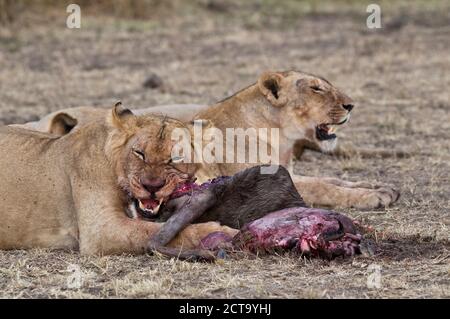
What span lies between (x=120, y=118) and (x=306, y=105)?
158 centimetres

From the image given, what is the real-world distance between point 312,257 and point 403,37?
9617mm

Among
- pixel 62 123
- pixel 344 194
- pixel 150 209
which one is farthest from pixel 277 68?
pixel 150 209

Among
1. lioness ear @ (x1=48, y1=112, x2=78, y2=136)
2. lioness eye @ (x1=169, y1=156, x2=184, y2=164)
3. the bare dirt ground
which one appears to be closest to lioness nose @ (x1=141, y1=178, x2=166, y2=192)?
lioness eye @ (x1=169, y1=156, x2=184, y2=164)

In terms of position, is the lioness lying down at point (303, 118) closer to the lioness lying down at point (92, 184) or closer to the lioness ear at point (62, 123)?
the lioness ear at point (62, 123)

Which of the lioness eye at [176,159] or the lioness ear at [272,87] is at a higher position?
the lioness ear at [272,87]

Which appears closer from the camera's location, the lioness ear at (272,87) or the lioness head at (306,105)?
the lioness head at (306,105)

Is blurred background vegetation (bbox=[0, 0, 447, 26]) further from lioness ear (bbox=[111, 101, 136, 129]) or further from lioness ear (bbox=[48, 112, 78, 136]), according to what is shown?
lioness ear (bbox=[111, 101, 136, 129])

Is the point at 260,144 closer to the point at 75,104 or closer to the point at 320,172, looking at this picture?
the point at 320,172

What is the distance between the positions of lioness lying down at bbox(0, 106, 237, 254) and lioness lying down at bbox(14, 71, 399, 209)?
1.18 metres

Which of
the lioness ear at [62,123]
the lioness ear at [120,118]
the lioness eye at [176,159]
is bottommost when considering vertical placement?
the lioness ear at [62,123]

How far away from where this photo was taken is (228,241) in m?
4.99

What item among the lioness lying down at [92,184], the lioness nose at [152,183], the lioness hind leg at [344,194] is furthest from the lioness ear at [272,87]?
the lioness nose at [152,183]

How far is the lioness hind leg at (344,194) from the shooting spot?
20.9ft
